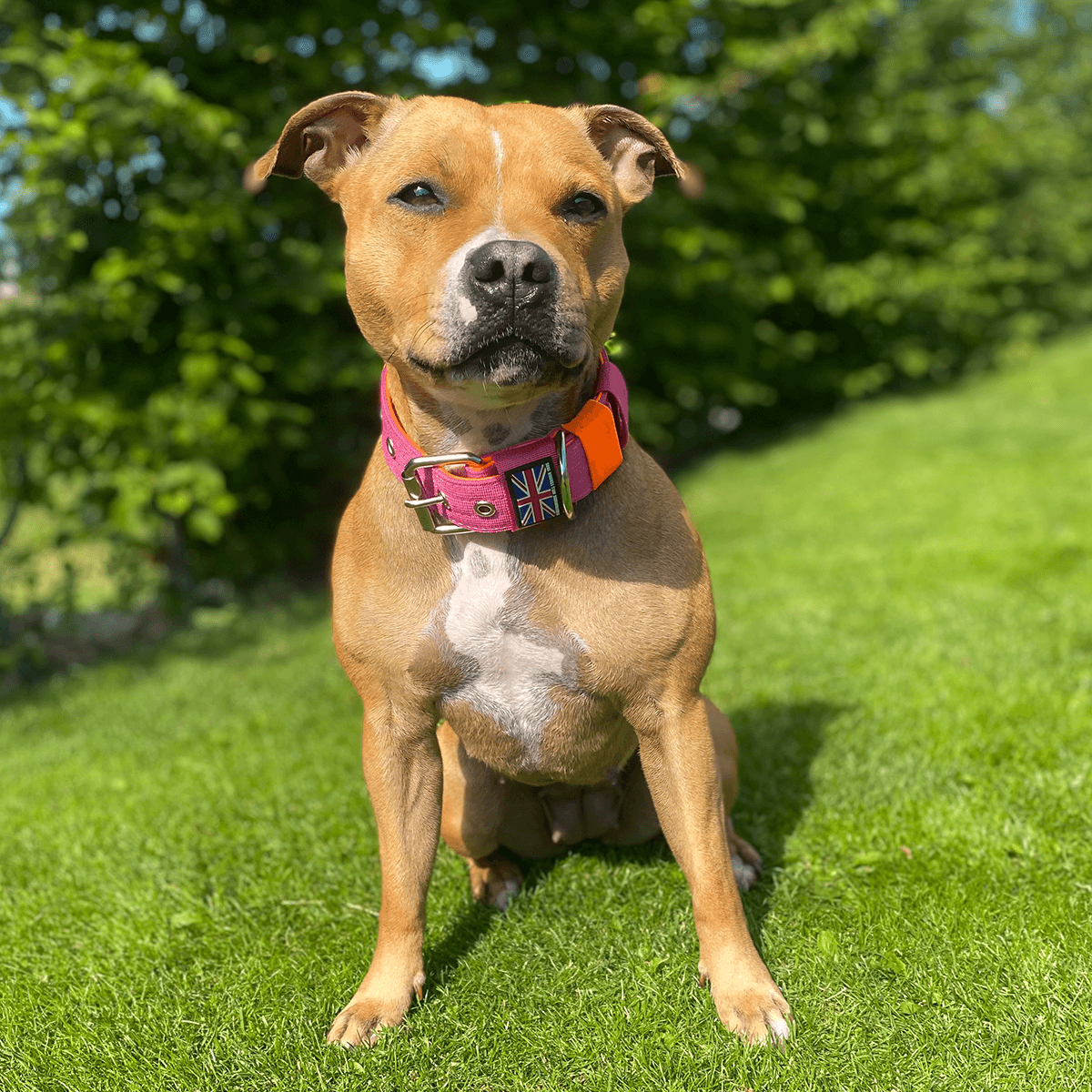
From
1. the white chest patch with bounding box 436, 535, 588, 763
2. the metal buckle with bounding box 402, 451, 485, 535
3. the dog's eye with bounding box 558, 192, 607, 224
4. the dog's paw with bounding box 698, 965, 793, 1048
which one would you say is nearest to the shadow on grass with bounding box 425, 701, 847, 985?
the dog's paw with bounding box 698, 965, 793, 1048

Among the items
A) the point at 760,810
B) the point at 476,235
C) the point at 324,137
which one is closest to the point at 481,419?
the point at 476,235

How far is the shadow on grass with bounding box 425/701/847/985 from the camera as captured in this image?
9.53 ft

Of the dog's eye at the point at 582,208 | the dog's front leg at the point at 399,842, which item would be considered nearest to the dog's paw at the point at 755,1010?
the dog's front leg at the point at 399,842

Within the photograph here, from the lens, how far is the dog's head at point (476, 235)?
6.83 ft

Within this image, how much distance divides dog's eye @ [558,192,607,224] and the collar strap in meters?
0.42

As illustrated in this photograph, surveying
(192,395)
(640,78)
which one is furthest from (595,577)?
(640,78)

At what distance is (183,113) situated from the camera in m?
5.95

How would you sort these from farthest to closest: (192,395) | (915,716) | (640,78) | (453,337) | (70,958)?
(640,78), (192,395), (915,716), (70,958), (453,337)

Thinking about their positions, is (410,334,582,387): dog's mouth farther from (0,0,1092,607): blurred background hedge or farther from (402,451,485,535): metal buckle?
(0,0,1092,607): blurred background hedge

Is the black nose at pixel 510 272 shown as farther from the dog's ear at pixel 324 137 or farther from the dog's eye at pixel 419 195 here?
the dog's ear at pixel 324 137

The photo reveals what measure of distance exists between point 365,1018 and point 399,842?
43 centimetres

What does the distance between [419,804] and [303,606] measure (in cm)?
534

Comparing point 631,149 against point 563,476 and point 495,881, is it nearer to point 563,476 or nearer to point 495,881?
point 563,476

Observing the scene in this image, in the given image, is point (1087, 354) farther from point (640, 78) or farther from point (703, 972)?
point (703, 972)
